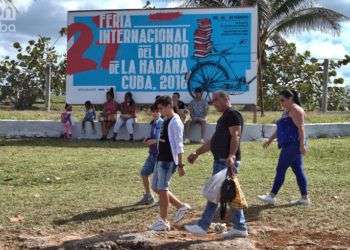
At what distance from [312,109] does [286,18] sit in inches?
198

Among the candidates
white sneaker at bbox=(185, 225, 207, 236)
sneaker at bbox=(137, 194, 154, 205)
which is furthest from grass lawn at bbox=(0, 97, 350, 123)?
white sneaker at bbox=(185, 225, 207, 236)

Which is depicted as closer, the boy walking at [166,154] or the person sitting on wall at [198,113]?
the boy walking at [166,154]

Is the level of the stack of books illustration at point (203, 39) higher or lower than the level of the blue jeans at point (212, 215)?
higher

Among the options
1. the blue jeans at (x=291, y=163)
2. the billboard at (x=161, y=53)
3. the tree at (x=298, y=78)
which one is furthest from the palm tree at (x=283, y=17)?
the blue jeans at (x=291, y=163)

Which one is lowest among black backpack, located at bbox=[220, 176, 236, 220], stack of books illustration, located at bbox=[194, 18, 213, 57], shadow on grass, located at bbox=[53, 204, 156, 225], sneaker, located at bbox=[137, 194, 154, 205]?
shadow on grass, located at bbox=[53, 204, 156, 225]

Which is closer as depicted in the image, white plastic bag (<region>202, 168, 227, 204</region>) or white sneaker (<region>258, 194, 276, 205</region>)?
white plastic bag (<region>202, 168, 227, 204</region>)

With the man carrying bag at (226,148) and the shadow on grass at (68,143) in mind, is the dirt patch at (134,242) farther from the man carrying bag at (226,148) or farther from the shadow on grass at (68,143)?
the shadow on grass at (68,143)

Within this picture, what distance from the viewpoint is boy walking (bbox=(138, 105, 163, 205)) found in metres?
8.48

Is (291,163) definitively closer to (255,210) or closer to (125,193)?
(255,210)

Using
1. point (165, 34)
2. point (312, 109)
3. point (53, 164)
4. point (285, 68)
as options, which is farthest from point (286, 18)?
point (53, 164)

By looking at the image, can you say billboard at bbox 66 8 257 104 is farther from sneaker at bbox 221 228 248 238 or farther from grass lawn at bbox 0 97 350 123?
sneaker at bbox 221 228 248 238

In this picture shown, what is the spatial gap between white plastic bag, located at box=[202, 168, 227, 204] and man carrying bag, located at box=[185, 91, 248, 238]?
77 mm

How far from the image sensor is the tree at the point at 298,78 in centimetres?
2277

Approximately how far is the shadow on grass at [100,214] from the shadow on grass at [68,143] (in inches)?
274
